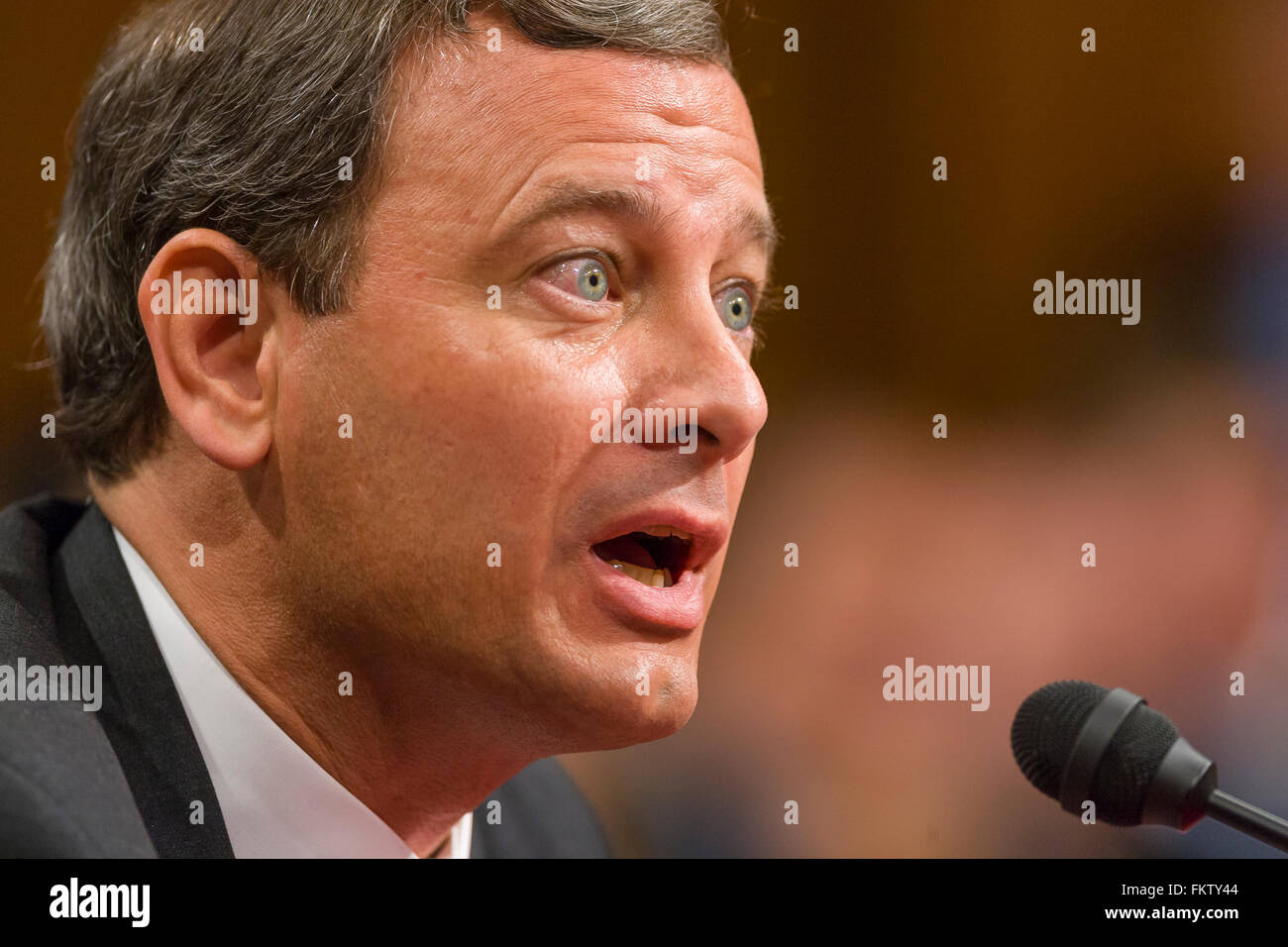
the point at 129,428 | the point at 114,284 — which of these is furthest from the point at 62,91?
the point at 129,428

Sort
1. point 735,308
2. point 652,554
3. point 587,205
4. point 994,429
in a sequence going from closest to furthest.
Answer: point 587,205 → point 652,554 → point 735,308 → point 994,429

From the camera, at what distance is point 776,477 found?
2193 mm

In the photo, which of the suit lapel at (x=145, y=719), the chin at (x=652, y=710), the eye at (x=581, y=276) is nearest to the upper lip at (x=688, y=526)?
the chin at (x=652, y=710)

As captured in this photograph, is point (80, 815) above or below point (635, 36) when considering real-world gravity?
below

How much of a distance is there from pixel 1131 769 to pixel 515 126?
102cm

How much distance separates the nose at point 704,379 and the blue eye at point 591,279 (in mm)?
79

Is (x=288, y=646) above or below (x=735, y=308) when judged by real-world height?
below

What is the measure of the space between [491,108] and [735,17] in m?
0.57

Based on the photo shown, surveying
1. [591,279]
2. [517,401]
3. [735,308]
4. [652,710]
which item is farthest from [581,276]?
[652,710]

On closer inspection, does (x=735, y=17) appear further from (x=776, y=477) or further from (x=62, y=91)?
(x=62, y=91)

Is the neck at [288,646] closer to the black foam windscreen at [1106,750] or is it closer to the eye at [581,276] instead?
the eye at [581,276]

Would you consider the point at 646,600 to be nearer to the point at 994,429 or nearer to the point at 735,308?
the point at 735,308

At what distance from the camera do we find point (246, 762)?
1495 mm

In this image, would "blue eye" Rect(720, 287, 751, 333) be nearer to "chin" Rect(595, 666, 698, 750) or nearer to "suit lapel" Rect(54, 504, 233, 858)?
"chin" Rect(595, 666, 698, 750)
